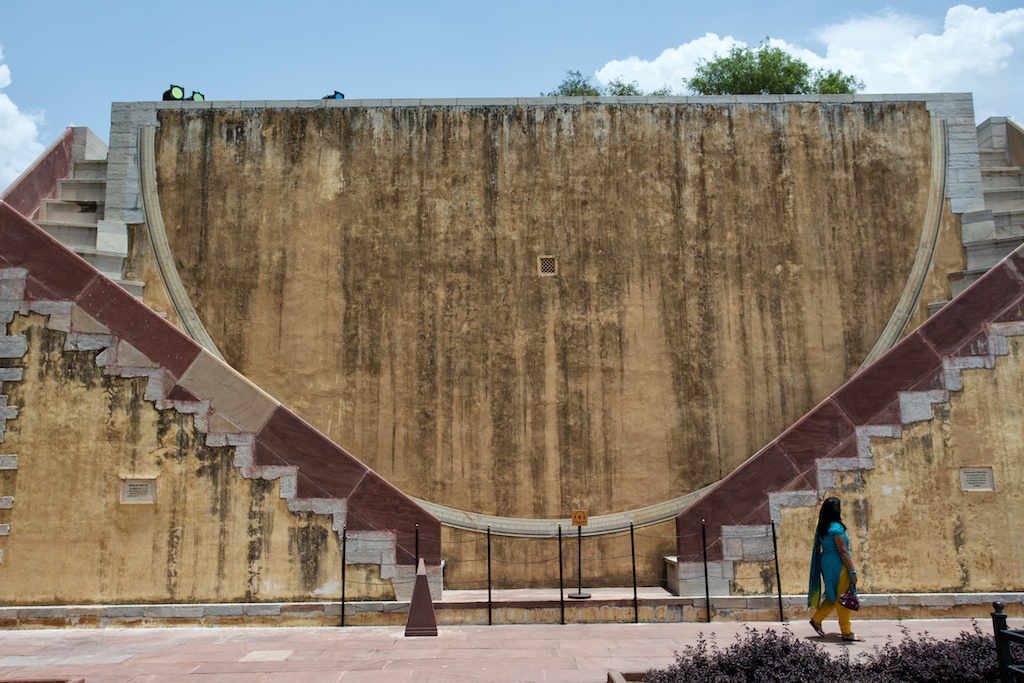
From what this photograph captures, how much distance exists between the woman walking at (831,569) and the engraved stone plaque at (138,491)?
7.56 metres

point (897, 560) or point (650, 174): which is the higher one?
point (650, 174)

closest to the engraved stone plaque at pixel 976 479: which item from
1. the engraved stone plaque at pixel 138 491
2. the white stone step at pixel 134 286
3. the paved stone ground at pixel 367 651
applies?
the paved stone ground at pixel 367 651

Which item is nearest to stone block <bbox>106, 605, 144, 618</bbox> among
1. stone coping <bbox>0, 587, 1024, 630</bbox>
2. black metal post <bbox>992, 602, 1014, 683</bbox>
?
stone coping <bbox>0, 587, 1024, 630</bbox>

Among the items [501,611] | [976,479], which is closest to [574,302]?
[501,611]

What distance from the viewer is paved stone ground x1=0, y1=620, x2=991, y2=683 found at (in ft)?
25.8

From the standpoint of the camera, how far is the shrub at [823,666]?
20.4 feet

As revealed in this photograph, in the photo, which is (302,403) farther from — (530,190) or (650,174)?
(650,174)

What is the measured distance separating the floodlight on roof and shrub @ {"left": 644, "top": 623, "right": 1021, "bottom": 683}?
40.1ft

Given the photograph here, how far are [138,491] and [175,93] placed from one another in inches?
287

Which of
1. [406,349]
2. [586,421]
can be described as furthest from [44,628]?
[586,421]

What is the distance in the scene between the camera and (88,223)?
545 inches

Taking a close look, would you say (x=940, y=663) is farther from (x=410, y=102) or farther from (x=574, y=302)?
(x=410, y=102)

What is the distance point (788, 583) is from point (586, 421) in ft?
12.2

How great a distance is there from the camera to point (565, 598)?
36.2 feet
